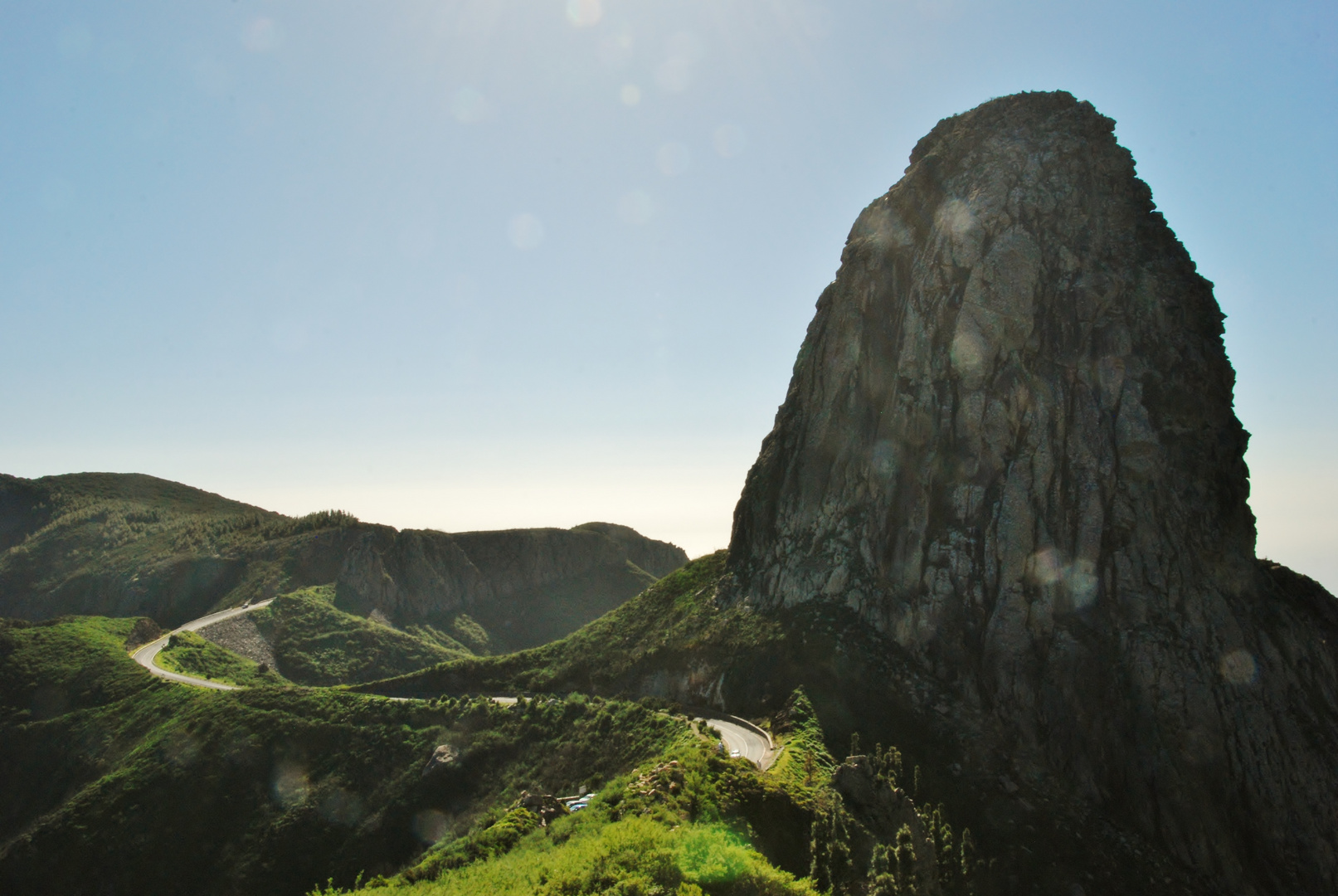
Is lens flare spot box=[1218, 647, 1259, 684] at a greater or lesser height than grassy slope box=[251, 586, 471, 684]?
greater

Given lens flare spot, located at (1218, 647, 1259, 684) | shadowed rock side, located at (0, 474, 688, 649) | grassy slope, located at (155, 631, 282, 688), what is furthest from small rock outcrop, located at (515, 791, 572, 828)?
shadowed rock side, located at (0, 474, 688, 649)

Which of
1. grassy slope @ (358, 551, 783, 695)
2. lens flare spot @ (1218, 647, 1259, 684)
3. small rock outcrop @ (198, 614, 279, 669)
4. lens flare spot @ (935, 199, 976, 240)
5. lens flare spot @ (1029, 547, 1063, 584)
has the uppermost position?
lens flare spot @ (935, 199, 976, 240)

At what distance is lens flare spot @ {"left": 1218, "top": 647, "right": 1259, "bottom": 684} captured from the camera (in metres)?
49.2

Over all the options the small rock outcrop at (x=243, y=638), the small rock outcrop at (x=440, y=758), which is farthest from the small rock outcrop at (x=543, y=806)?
the small rock outcrop at (x=243, y=638)

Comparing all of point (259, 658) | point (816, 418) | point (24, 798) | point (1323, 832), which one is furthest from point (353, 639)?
point (1323, 832)

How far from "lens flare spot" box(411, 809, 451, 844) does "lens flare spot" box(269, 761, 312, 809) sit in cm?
981

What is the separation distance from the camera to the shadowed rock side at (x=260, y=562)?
108500 millimetres

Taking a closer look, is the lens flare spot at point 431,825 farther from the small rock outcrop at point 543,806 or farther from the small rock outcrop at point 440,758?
the small rock outcrop at point 543,806

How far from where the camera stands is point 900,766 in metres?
41.9

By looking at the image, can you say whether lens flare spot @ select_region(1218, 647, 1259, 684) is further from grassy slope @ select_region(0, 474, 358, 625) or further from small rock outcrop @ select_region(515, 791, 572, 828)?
grassy slope @ select_region(0, 474, 358, 625)

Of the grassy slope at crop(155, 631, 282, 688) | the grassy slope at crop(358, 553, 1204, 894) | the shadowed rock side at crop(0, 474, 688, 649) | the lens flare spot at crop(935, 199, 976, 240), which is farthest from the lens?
the shadowed rock side at crop(0, 474, 688, 649)

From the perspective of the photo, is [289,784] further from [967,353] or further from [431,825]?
[967,353]

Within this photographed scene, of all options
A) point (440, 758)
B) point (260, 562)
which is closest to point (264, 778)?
point (440, 758)

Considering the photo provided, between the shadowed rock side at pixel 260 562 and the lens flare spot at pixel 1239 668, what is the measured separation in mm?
104338
